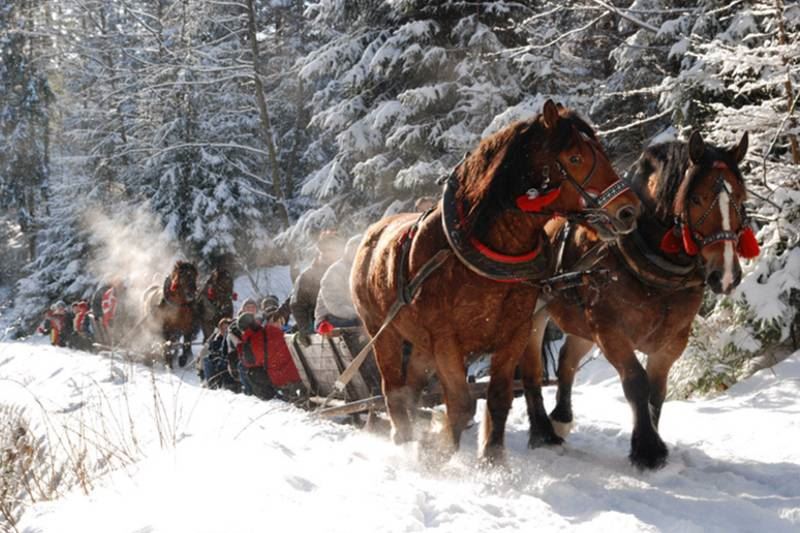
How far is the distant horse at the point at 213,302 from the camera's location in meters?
12.0

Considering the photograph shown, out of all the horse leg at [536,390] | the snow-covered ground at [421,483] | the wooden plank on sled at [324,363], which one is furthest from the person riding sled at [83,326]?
the horse leg at [536,390]

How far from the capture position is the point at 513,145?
3473 millimetres

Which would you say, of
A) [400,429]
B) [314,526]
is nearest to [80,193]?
[400,429]

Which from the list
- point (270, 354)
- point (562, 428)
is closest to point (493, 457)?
point (562, 428)

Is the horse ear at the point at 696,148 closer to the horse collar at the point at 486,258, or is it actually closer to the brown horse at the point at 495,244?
the brown horse at the point at 495,244

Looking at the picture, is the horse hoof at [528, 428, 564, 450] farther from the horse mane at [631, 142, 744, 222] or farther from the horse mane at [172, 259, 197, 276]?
the horse mane at [172, 259, 197, 276]

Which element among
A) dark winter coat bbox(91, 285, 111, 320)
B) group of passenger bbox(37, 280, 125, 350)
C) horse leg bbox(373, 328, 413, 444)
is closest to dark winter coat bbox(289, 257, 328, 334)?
horse leg bbox(373, 328, 413, 444)

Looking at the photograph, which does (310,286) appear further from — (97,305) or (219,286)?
(97,305)

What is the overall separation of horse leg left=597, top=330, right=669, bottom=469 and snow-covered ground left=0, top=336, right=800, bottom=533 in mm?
93

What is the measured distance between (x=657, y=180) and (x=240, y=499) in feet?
9.65

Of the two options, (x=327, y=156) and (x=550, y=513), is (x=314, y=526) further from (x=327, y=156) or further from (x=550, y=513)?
(x=327, y=156)

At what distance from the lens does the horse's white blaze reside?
3486 mm

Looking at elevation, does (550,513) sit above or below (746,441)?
above

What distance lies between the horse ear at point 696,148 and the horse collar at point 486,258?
3.11 feet
